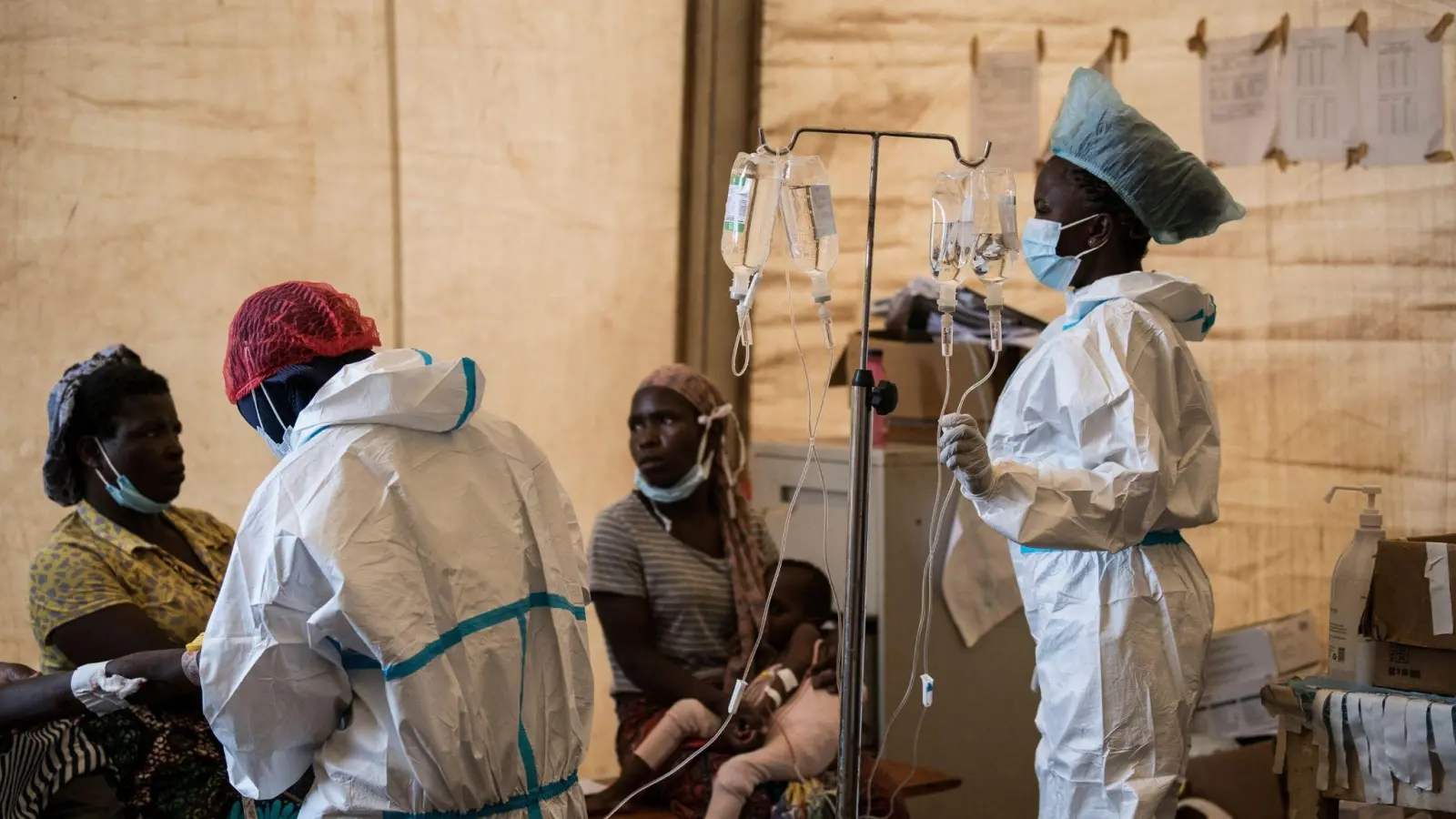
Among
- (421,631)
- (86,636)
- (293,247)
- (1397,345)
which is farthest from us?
(1397,345)

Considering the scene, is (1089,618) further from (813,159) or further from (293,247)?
(293,247)

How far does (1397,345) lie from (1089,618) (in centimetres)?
183

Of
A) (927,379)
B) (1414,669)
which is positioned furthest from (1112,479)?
(927,379)

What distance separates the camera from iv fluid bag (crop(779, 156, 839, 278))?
2.16 meters

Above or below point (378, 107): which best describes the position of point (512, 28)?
above

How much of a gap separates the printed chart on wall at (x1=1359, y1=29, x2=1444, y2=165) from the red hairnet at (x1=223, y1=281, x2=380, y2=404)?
9.80 feet

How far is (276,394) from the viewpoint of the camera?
6.64 ft

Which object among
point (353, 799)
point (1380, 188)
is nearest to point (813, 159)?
point (353, 799)

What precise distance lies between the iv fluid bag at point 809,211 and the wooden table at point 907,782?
1495 millimetres

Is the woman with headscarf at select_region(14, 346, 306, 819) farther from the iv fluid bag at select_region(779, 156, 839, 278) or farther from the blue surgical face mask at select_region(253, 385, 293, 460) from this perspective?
the iv fluid bag at select_region(779, 156, 839, 278)

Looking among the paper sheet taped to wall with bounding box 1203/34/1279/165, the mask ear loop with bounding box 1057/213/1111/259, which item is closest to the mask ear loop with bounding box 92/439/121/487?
the mask ear loop with bounding box 1057/213/1111/259

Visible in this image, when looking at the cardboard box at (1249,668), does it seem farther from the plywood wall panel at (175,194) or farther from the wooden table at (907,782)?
the plywood wall panel at (175,194)

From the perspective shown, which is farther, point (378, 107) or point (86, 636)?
point (378, 107)

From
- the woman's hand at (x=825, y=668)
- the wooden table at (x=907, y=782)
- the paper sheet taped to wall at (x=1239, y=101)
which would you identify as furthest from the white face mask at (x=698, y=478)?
the paper sheet taped to wall at (x=1239, y=101)
